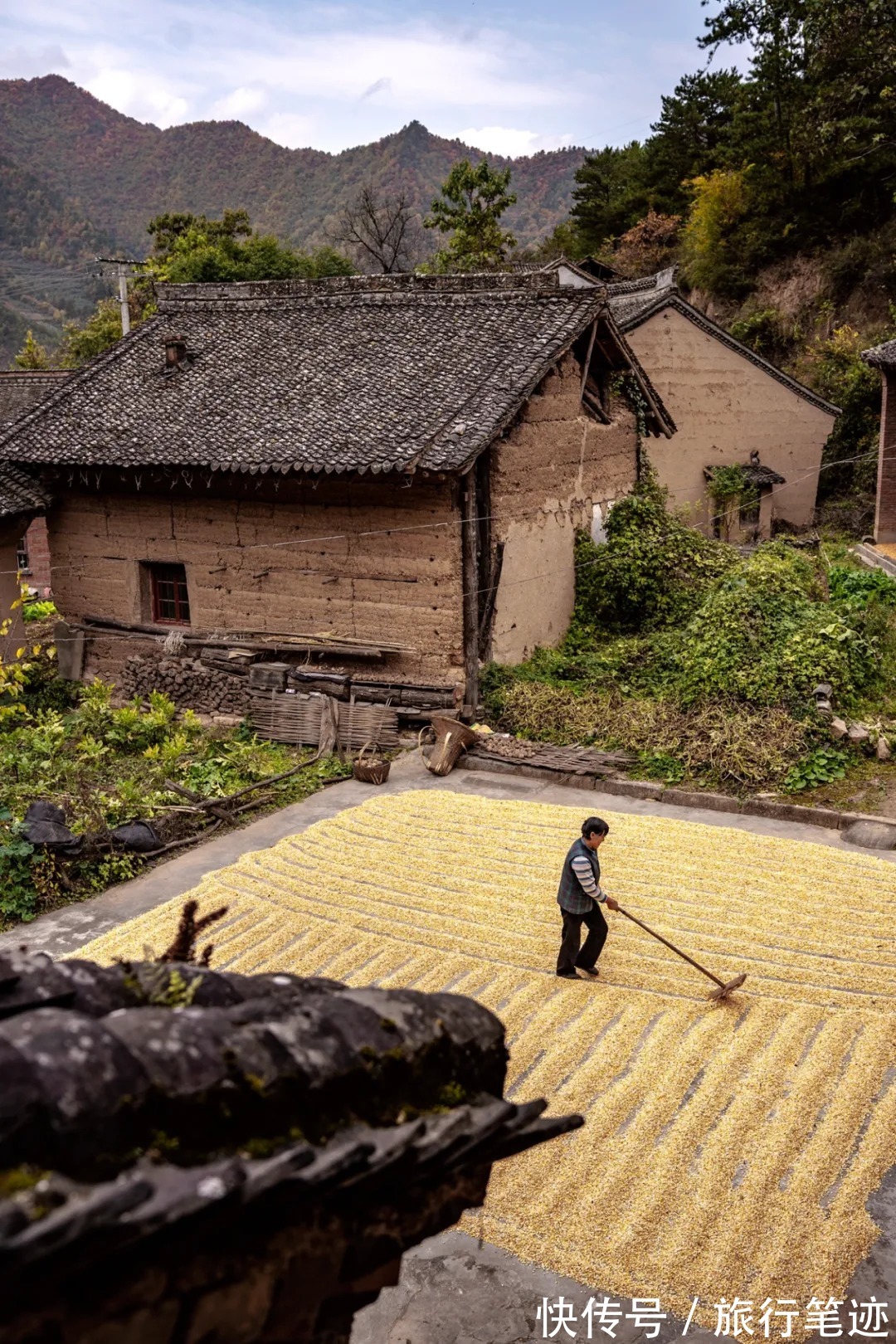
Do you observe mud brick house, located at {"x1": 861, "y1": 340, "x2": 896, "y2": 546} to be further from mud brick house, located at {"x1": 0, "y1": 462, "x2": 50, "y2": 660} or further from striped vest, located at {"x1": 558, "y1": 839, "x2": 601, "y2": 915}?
striped vest, located at {"x1": 558, "y1": 839, "x2": 601, "y2": 915}

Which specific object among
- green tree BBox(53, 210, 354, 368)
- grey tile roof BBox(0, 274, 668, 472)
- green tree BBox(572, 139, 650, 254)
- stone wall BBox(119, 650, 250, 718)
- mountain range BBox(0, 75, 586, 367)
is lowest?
stone wall BBox(119, 650, 250, 718)

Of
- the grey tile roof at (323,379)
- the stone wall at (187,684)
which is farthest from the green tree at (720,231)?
the stone wall at (187,684)

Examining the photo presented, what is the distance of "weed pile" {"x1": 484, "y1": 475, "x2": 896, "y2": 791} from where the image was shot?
48.6ft

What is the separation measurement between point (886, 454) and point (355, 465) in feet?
47.5

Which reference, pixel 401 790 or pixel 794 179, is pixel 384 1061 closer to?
pixel 401 790

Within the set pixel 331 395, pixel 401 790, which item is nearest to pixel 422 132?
pixel 331 395

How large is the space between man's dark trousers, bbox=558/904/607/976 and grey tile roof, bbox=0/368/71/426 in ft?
92.1

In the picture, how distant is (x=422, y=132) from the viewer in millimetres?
100875

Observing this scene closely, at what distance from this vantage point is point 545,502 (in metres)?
18.8

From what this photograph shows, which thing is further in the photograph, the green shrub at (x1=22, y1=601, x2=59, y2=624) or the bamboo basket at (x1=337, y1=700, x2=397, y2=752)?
the green shrub at (x1=22, y1=601, x2=59, y2=624)

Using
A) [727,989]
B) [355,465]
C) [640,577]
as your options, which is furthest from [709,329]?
[727,989]

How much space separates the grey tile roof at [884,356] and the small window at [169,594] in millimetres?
15340

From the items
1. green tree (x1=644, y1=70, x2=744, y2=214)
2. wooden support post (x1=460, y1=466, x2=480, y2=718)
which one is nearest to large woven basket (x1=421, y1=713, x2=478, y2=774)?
wooden support post (x1=460, y1=466, x2=480, y2=718)

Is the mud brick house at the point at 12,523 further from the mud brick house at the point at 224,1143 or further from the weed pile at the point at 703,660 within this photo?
the mud brick house at the point at 224,1143
